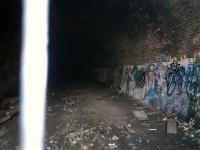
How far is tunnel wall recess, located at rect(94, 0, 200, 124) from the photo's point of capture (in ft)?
30.9

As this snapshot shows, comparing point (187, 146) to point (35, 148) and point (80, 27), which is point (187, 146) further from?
point (80, 27)

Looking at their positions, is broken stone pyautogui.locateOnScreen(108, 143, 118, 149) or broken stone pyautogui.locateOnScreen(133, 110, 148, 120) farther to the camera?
broken stone pyautogui.locateOnScreen(133, 110, 148, 120)

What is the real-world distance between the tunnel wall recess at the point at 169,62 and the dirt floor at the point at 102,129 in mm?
646

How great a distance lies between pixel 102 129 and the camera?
938 cm

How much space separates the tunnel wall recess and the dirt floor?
0.65 m

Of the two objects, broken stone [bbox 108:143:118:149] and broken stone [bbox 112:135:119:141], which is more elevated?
broken stone [bbox 112:135:119:141]

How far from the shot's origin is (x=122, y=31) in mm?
14914

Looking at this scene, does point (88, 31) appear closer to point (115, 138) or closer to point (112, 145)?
point (115, 138)

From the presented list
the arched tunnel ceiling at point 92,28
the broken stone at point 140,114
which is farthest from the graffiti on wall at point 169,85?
the arched tunnel ceiling at point 92,28

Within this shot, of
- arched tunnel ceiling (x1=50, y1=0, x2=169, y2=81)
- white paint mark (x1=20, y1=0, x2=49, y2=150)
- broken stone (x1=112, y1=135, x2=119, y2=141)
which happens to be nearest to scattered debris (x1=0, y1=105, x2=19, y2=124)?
white paint mark (x1=20, y1=0, x2=49, y2=150)

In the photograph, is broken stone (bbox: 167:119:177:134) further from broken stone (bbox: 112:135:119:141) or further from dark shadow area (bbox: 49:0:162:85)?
dark shadow area (bbox: 49:0:162:85)

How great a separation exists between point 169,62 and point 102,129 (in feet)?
9.98

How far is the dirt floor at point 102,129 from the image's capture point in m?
8.49

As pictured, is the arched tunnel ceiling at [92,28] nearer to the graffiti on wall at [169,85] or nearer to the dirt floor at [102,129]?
the graffiti on wall at [169,85]
